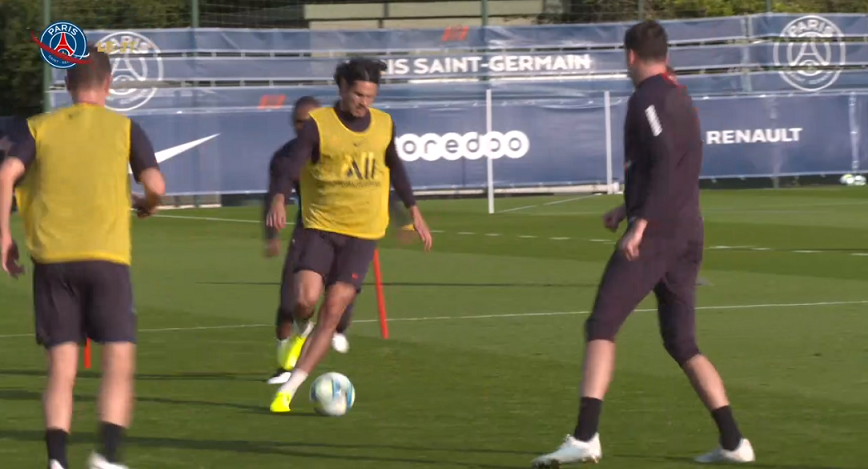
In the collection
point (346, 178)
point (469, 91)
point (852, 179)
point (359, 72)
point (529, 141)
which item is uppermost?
point (359, 72)

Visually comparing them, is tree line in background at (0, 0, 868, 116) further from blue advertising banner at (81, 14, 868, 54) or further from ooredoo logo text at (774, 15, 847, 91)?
ooredoo logo text at (774, 15, 847, 91)

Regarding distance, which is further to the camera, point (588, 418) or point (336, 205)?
point (336, 205)

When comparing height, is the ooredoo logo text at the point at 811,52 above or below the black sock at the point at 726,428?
above

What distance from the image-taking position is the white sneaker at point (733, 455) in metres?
7.24

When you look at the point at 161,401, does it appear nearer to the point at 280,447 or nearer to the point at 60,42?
the point at 280,447

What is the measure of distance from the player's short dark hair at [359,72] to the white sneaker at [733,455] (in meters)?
2.78

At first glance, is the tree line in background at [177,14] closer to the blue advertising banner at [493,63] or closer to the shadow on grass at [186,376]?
the blue advertising banner at [493,63]

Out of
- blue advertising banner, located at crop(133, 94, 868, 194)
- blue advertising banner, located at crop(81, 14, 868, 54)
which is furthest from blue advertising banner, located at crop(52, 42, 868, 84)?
blue advertising banner, located at crop(133, 94, 868, 194)

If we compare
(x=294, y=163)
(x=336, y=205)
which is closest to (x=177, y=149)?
(x=336, y=205)

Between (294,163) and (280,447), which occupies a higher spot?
(294,163)

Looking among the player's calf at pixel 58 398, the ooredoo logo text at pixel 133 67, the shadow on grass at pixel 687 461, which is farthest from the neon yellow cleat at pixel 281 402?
the ooredoo logo text at pixel 133 67

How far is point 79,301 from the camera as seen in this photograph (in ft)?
21.9

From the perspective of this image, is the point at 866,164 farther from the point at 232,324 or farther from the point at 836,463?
the point at 836,463

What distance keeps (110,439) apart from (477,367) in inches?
168
